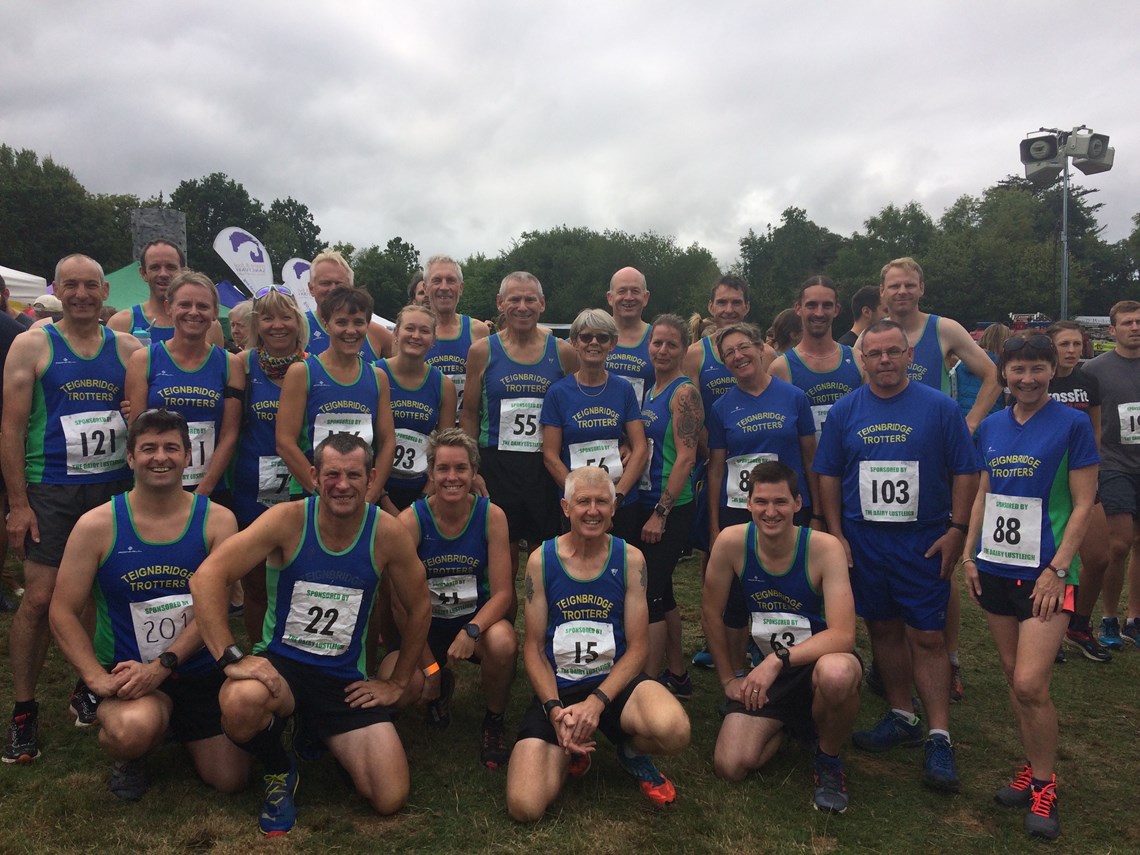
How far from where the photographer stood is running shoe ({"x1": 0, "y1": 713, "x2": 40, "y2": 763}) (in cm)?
326

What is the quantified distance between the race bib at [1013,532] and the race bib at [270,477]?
3.38 meters

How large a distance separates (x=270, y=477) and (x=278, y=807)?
1664 mm

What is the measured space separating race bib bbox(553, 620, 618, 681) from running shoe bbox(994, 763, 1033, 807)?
1696mm

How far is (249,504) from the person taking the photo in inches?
160

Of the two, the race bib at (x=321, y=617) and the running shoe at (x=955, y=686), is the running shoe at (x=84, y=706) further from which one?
the running shoe at (x=955, y=686)

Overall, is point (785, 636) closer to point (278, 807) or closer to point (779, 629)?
point (779, 629)

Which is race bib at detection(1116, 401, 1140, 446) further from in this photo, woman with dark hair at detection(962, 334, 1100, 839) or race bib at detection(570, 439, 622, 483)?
race bib at detection(570, 439, 622, 483)

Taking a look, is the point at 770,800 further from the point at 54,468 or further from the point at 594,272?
the point at 594,272

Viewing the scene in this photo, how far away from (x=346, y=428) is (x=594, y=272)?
2214 inches

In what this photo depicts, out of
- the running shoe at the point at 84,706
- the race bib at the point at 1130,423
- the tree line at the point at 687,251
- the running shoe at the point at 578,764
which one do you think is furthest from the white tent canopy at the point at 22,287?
the tree line at the point at 687,251

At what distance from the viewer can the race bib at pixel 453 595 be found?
12.1 ft

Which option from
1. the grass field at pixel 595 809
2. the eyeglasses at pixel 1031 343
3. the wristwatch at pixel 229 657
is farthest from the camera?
the eyeglasses at pixel 1031 343

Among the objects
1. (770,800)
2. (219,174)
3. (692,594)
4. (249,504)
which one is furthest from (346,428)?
(219,174)

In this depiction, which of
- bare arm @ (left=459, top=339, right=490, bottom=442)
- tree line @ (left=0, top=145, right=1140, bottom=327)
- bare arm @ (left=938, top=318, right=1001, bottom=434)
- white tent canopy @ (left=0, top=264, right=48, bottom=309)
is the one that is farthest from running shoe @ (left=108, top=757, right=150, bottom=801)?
tree line @ (left=0, top=145, right=1140, bottom=327)
